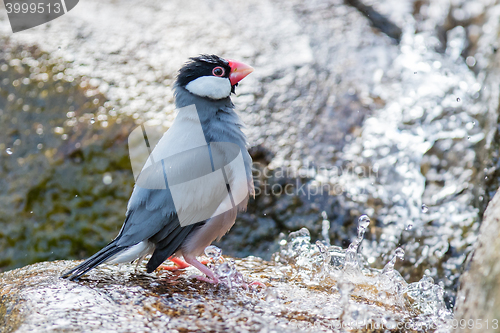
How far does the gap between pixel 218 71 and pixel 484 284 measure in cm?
210

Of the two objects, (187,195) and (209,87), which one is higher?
(209,87)

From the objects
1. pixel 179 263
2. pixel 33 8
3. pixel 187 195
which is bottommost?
pixel 179 263

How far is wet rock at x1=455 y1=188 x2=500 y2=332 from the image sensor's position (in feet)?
5.44

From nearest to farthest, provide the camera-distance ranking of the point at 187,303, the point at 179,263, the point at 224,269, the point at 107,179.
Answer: the point at 187,303 → the point at 224,269 → the point at 179,263 → the point at 107,179

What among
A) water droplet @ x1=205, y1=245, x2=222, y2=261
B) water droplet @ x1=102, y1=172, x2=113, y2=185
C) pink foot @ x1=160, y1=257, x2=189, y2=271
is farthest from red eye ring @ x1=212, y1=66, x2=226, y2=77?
water droplet @ x1=102, y1=172, x2=113, y2=185

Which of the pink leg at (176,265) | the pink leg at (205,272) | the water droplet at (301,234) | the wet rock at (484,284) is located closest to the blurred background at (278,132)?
the water droplet at (301,234)

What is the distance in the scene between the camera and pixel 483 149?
4035 millimetres

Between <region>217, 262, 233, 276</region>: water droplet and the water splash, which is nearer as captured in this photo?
the water splash

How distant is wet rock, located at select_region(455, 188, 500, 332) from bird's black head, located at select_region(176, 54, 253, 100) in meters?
1.80

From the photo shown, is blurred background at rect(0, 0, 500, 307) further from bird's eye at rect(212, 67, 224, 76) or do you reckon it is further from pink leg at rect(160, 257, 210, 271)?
bird's eye at rect(212, 67, 224, 76)

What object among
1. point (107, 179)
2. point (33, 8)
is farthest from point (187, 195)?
point (33, 8)

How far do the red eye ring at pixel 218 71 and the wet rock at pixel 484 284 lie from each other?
1.89m

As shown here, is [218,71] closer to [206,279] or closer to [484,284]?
[206,279]

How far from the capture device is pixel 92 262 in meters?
2.31
